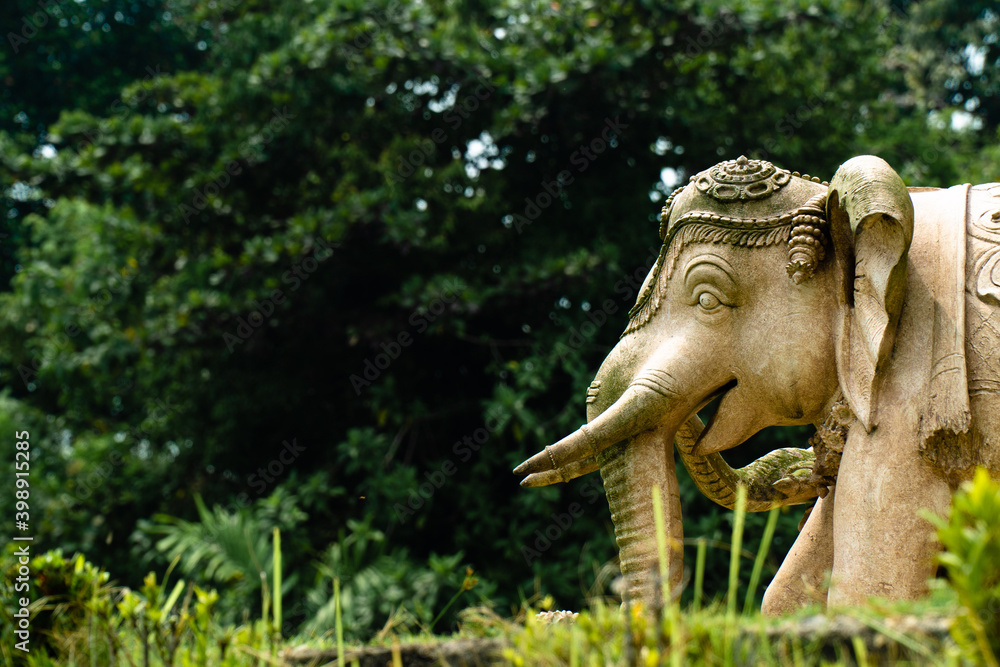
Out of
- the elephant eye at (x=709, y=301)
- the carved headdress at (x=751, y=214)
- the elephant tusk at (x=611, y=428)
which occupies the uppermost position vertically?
the carved headdress at (x=751, y=214)

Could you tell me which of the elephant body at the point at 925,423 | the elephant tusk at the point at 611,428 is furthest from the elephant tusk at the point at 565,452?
the elephant body at the point at 925,423

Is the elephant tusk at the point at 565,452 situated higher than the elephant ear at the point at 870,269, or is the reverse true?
the elephant ear at the point at 870,269

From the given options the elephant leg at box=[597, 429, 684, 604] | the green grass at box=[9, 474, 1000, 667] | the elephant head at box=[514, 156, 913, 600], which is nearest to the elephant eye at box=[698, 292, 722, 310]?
the elephant head at box=[514, 156, 913, 600]

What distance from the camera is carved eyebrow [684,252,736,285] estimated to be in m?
3.38

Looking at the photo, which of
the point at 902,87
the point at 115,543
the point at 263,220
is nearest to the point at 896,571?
the point at 263,220

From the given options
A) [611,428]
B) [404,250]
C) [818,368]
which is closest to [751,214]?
[818,368]

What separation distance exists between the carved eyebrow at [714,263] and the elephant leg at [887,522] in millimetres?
708

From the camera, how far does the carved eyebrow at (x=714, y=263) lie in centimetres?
338

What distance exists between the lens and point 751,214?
3396mm

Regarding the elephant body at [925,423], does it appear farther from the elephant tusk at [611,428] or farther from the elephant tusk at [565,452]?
the elephant tusk at [565,452]

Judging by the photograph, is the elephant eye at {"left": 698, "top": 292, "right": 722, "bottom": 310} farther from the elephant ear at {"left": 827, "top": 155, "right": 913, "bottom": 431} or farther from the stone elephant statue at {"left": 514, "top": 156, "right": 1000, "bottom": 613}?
the elephant ear at {"left": 827, "top": 155, "right": 913, "bottom": 431}

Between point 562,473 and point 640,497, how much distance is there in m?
0.29

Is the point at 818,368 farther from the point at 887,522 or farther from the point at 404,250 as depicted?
the point at 404,250

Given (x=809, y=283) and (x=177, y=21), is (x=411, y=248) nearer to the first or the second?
(x=809, y=283)
